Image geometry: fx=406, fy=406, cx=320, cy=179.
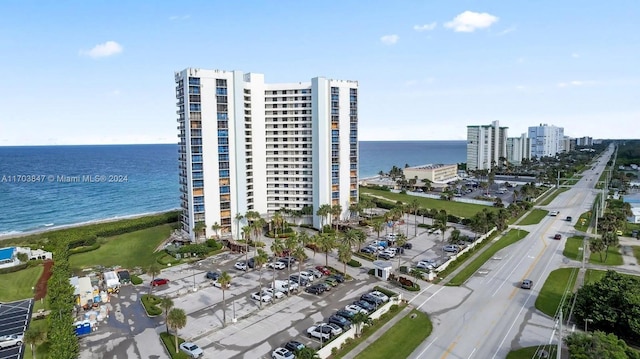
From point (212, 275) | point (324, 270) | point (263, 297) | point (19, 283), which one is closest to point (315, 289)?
point (263, 297)

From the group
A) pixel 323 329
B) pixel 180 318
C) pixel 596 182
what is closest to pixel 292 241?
pixel 323 329

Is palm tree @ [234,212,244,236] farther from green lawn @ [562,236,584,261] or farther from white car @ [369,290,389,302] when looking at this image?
green lawn @ [562,236,584,261]

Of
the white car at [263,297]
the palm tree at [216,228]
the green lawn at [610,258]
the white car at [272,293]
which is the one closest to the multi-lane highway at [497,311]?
the green lawn at [610,258]

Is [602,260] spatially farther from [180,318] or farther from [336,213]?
[180,318]

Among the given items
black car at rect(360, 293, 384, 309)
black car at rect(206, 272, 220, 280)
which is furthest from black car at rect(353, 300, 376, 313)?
black car at rect(206, 272, 220, 280)

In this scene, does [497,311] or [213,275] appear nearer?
[497,311]

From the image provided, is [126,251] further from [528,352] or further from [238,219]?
[528,352]
